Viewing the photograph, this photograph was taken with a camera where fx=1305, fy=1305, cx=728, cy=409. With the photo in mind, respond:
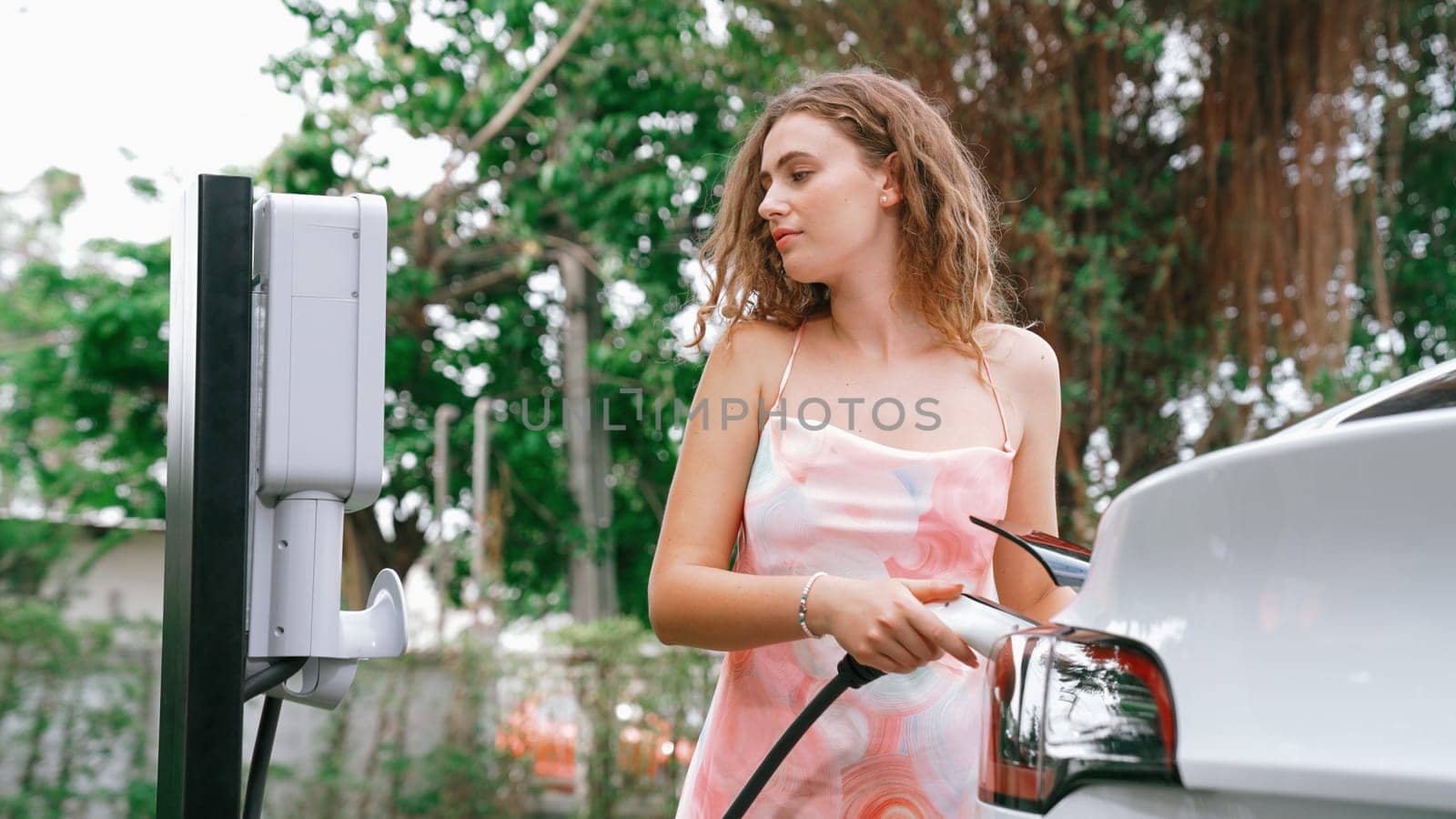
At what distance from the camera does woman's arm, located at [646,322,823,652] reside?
1.37 meters

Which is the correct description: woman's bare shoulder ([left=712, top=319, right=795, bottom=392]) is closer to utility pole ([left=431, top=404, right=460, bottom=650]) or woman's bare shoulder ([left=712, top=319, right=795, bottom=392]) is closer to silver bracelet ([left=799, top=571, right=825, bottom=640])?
silver bracelet ([left=799, top=571, right=825, bottom=640])

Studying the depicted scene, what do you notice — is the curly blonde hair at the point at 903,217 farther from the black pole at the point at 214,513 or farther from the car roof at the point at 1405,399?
the black pole at the point at 214,513

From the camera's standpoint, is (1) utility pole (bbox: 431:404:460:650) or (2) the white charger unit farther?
(1) utility pole (bbox: 431:404:460:650)

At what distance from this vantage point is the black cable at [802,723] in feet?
4.38

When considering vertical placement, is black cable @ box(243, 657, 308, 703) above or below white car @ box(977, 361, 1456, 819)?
below

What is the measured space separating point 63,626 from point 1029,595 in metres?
5.28

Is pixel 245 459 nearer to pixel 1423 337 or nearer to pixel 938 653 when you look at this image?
pixel 938 653

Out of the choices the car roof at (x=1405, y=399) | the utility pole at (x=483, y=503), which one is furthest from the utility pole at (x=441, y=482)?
the car roof at (x=1405, y=399)

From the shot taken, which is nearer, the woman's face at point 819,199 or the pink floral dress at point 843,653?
the pink floral dress at point 843,653

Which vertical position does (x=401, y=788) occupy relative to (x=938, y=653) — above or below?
below

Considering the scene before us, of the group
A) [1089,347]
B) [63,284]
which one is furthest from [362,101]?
[1089,347]

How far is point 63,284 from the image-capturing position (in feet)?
28.4

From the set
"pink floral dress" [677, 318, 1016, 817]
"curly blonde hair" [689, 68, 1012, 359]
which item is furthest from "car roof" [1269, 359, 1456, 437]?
"curly blonde hair" [689, 68, 1012, 359]

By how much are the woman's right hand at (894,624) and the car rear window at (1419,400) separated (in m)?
0.37
